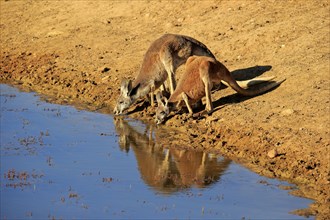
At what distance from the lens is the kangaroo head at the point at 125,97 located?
17391mm

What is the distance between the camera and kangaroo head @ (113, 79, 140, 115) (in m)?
17.4

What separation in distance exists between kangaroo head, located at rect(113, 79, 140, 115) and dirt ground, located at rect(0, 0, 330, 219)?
36cm

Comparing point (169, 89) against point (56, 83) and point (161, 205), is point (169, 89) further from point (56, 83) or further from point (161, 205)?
point (161, 205)

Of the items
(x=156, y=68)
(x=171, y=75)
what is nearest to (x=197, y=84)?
(x=171, y=75)

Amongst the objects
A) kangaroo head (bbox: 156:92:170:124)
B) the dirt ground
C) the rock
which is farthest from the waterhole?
the rock

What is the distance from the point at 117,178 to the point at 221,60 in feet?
22.1

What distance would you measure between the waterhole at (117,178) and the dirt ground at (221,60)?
47 centimetres

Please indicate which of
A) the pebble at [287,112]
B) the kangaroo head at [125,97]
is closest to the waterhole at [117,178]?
the kangaroo head at [125,97]

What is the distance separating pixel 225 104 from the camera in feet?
55.9

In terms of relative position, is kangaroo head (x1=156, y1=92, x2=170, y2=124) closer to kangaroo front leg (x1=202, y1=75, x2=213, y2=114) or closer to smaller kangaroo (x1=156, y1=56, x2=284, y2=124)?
smaller kangaroo (x1=156, y1=56, x2=284, y2=124)

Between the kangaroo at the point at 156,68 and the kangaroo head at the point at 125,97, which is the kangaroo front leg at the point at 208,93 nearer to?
the kangaroo at the point at 156,68

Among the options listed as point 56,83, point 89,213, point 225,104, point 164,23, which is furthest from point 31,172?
point 164,23

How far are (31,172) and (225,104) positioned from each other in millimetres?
4874

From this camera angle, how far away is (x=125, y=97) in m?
17.5
